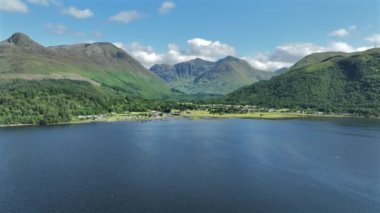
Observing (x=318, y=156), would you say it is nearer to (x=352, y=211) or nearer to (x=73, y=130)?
(x=352, y=211)

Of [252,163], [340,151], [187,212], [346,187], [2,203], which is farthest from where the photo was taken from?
[340,151]

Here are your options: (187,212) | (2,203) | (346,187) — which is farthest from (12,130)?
(346,187)

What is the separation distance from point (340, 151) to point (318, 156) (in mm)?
12285

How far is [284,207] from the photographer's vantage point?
68625 mm

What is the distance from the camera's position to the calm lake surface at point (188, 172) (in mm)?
70750

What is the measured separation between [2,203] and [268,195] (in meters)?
51.7

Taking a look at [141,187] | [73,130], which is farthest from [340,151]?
[73,130]

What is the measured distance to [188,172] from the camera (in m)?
92.1

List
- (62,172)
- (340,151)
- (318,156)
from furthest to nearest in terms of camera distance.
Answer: (340,151)
(318,156)
(62,172)

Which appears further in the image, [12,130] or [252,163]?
[12,130]

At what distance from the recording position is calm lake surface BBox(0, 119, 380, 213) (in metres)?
70.8

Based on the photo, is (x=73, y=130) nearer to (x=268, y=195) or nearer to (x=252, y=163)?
(x=252, y=163)

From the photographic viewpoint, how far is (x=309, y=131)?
561 ft

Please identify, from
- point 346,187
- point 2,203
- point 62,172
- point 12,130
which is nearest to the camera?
point 2,203
